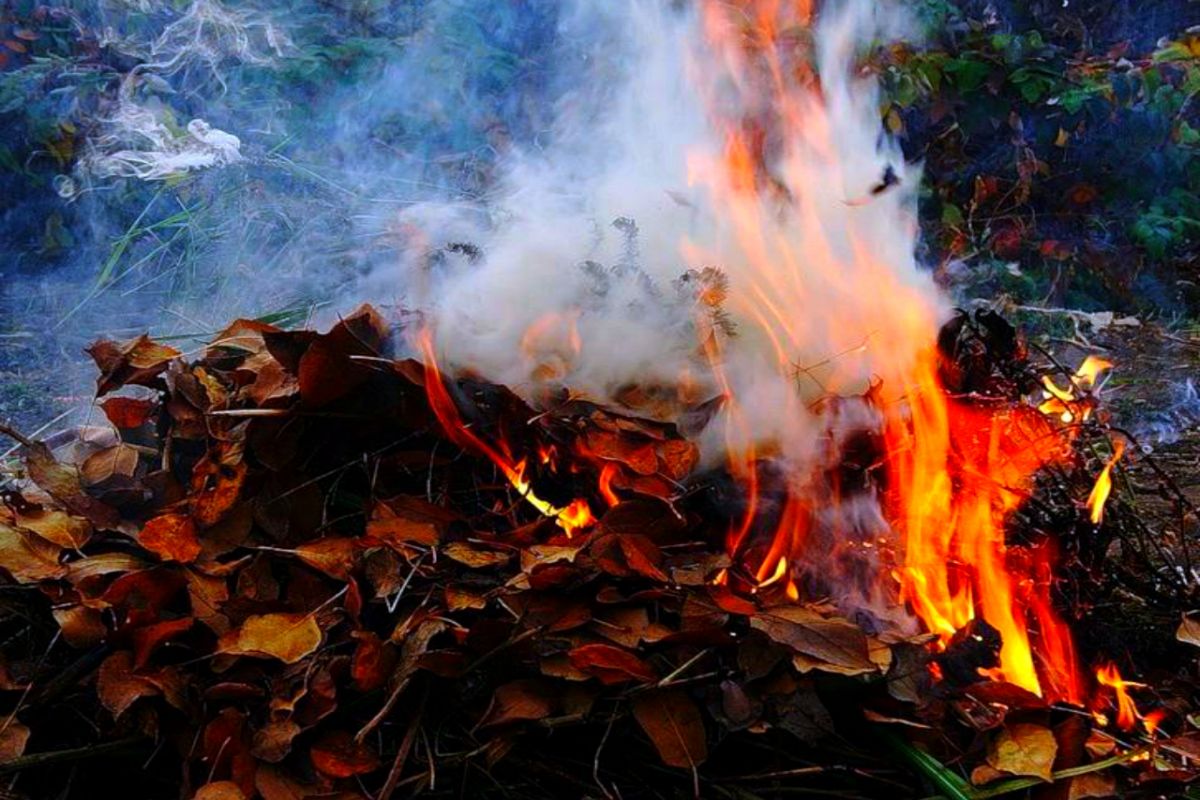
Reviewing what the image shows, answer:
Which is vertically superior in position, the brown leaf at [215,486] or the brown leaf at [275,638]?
the brown leaf at [215,486]

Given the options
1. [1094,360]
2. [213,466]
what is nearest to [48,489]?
[213,466]

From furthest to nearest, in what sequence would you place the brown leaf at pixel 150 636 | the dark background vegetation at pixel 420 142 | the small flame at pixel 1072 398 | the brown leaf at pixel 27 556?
1. the dark background vegetation at pixel 420 142
2. the small flame at pixel 1072 398
3. the brown leaf at pixel 27 556
4. the brown leaf at pixel 150 636

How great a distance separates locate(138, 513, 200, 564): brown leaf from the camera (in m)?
1.72

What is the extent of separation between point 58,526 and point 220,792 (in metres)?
0.57

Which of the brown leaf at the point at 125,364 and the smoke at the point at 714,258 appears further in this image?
the smoke at the point at 714,258

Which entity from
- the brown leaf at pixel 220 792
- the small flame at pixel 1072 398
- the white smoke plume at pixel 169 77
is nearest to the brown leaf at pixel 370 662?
the brown leaf at pixel 220 792

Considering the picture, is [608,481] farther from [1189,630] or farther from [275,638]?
[1189,630]

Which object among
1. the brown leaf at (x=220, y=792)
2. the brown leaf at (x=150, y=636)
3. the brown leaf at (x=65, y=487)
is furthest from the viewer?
the brown leaf at (x=65, y=487)

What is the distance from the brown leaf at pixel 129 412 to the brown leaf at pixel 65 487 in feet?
0.44

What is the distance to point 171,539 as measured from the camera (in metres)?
1.73

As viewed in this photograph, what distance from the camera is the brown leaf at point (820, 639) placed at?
1.57 metres

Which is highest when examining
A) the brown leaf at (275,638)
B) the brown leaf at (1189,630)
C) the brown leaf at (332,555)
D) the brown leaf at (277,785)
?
the brown leaf at (332,555)

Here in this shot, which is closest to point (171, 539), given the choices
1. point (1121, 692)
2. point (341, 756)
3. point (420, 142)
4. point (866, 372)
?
point (341, 756)

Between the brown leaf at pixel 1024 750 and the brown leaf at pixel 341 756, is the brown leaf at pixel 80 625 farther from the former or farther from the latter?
the brown leaf at pixel 1024 750
